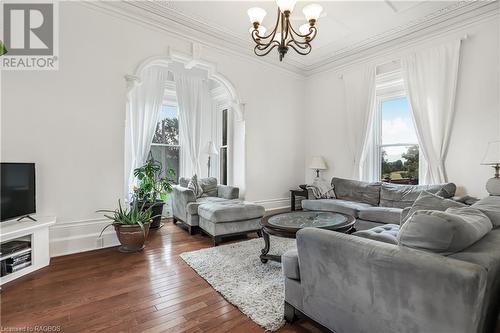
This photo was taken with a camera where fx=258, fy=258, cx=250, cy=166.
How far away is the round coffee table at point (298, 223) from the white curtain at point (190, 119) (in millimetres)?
3284

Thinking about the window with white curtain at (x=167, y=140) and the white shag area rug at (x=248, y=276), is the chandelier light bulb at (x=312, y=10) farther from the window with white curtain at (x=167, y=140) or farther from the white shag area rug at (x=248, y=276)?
the window with white curtain at (x=167, y=140)

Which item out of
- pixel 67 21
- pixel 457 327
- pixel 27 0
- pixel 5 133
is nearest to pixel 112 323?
pixel 457 327

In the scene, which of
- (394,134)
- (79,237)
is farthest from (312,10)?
(79,237)

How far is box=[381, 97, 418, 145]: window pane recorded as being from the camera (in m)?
4.41

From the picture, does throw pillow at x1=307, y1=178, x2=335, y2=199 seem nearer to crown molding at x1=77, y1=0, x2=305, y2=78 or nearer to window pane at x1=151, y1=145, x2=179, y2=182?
crown molding at x1=77, y1=0, x2=305, y2=78

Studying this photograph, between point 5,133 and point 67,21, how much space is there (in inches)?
60.8

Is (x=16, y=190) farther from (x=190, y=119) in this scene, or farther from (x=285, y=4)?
(x=190, y=119)

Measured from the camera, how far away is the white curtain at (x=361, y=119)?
4.75 metres

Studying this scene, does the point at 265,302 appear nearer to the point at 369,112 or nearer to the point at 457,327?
the point at 457,327

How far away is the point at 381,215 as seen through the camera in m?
3.64

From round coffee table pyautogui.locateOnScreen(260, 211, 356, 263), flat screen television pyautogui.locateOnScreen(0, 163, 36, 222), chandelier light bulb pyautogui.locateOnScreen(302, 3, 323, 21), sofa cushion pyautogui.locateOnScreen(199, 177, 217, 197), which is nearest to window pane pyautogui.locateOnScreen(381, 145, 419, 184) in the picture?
round coffee table pyautogui.locateOnScreen(260, 211, 356, 263)

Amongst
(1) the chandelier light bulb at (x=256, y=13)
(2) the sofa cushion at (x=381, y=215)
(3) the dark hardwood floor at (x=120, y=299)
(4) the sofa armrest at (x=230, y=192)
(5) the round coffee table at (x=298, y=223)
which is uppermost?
(1) the chandelier light bulb at (x=256, y=13)

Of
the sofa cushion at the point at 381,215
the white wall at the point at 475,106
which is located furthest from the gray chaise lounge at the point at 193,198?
the white wall at the point at 475,106

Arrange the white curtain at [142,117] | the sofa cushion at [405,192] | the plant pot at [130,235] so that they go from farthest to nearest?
the white curtain at [142,117], the sofa cushion at [405,192], the plant pot at [130,235]
